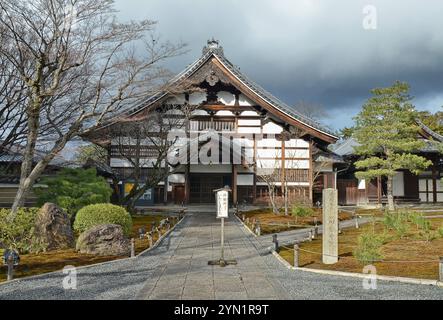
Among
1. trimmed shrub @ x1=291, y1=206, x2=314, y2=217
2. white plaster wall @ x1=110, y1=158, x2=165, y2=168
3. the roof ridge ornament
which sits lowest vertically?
trimmed shrub @ x1=291, y1=206, x2=314, y2=217

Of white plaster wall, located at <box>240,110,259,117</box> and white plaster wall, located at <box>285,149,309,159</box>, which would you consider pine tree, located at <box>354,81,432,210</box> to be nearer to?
white plaster wall, located at <box>285,149,309,159</box>

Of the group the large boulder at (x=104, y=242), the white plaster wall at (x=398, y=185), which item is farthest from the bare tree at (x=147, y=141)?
the white plaster wall at (x=398, y=185)

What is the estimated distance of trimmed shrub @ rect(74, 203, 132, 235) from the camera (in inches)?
554

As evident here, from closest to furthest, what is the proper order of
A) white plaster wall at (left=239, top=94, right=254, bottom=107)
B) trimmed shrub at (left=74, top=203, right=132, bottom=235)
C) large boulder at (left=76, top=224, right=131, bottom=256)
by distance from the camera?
large boulder at (left=76, top=224, right=131, bottom=256), trimmed shrub at (left=74, top=203, right=132, bottom=235), white plaster wall at (left=239, top=94, right=254, bottom=107)

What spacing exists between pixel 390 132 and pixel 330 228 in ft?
55.8

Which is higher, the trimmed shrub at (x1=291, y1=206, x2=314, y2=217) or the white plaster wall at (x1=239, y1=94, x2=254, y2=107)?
the white plaster wall at (x1=239, y1=94, x2=254, y2=107)

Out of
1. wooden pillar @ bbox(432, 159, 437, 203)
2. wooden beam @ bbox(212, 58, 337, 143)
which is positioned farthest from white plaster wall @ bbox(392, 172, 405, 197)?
wooden beam @ bbox(212, 58, 337, 143)

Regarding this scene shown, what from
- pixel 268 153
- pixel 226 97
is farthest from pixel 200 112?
pixel 268 153

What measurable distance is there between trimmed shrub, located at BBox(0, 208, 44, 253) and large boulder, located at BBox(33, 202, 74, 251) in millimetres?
178

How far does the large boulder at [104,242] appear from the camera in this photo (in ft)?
39.9

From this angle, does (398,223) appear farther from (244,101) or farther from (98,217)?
(244,101)

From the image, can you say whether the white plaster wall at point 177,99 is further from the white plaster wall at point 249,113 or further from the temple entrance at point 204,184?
the temple entrance at point 204,184

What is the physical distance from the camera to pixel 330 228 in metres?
10.9
